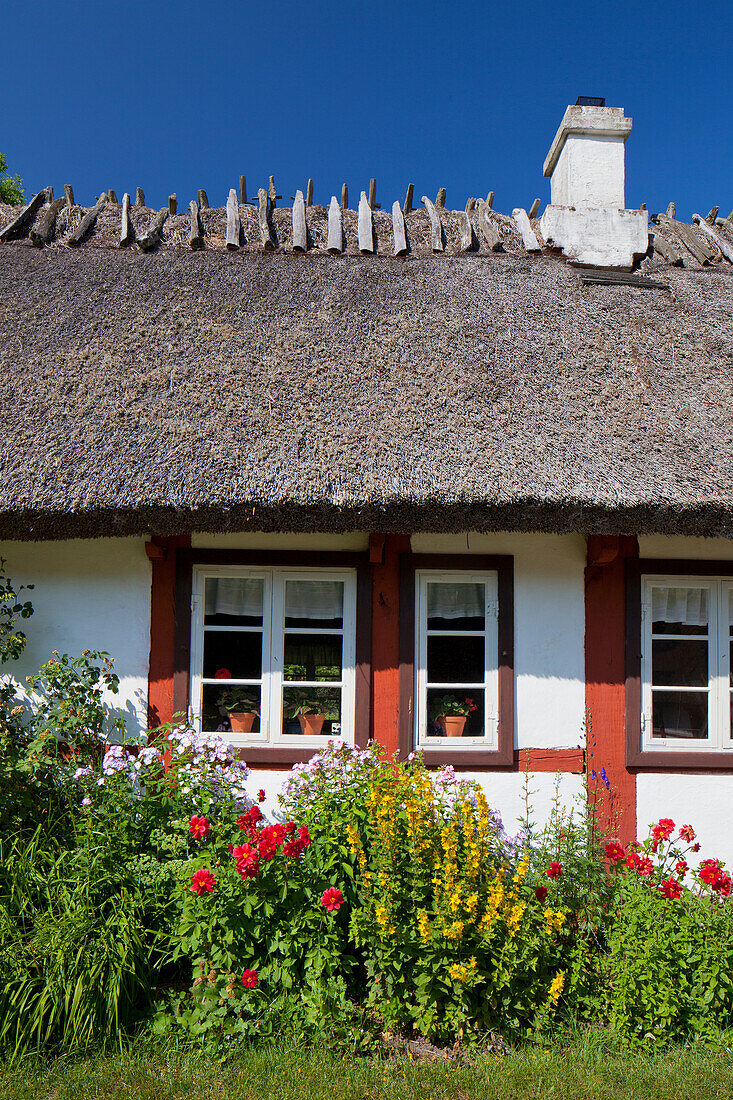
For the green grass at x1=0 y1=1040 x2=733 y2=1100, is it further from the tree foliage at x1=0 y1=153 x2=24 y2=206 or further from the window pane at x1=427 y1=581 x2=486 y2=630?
the tree foliage at x1=0 y1=153 x2=24 y2=206

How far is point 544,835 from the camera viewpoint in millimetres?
3828

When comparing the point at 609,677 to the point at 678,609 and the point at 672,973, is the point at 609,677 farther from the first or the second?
the point at 672,973

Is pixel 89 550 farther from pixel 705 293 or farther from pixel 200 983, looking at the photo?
pixel 705 293

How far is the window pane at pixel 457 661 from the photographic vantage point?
13.6 feet

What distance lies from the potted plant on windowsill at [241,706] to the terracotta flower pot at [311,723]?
283 millimetres

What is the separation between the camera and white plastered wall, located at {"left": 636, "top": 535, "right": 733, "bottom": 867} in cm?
398

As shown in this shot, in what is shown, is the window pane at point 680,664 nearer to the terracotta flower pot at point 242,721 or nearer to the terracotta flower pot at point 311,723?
the terracotta flower pot at point 311,723

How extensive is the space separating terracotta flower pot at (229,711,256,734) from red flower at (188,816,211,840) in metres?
1.01

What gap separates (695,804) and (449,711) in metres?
1.51

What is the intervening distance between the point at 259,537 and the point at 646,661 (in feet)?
7.98

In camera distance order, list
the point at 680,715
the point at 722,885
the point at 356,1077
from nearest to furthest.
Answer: the point at 356,1077 → the point at 722,885 → the point at 680,715

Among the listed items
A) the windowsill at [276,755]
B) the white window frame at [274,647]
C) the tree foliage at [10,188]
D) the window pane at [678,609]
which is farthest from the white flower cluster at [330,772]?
the tree foliage at [10,188]

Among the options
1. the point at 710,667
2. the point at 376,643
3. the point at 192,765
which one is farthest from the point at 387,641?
the point at 710,667

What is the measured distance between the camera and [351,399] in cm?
393
